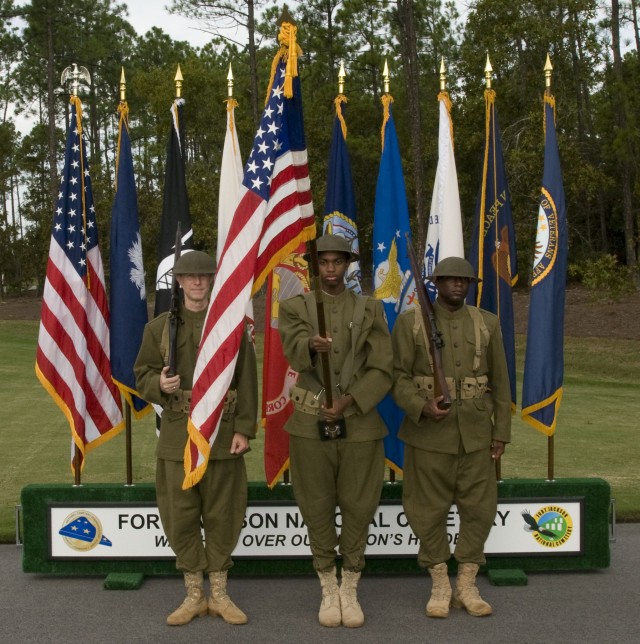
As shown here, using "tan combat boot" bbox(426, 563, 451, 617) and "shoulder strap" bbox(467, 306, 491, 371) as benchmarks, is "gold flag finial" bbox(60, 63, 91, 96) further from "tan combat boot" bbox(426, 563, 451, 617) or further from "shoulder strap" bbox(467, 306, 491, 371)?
"tan combat boot" bbox(426, 563, 451, 617)

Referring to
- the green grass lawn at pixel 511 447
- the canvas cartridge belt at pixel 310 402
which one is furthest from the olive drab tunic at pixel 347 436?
the green grass lawn at pixel 511 447

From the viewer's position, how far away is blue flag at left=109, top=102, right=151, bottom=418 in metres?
5.93

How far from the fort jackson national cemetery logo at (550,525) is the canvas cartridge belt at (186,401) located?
1955mm

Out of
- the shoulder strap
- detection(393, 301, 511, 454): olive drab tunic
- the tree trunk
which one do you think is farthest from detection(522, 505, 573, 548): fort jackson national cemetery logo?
the tree trunk

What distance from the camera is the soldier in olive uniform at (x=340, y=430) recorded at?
16.1 feet

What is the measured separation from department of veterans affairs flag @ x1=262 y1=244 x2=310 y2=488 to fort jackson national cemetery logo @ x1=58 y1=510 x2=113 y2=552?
1.08 meters

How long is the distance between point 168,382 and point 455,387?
1540mm

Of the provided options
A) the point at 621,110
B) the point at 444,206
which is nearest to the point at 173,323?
the point at 444,206

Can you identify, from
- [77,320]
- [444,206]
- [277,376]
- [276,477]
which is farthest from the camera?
[444,206]

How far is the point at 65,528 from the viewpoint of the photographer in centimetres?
567

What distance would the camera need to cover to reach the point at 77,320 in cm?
589

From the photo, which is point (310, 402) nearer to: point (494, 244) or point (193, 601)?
point (193, 601)

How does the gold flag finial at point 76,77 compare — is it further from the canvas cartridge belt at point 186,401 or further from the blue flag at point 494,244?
the blue flag at point 494,244

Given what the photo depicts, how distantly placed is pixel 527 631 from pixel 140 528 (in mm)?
2369
